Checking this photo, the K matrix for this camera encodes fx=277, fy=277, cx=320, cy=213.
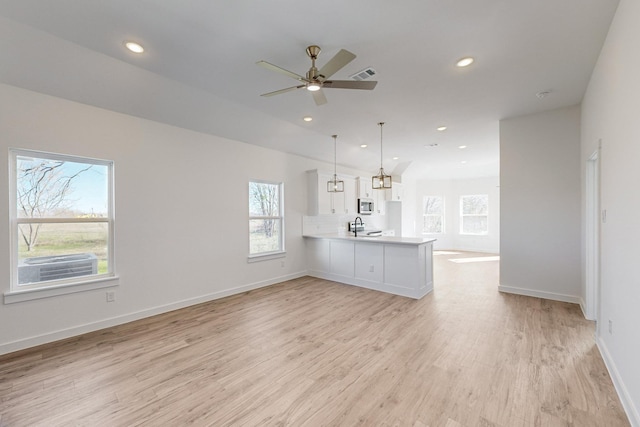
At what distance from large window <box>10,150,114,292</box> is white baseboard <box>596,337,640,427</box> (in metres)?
5.04

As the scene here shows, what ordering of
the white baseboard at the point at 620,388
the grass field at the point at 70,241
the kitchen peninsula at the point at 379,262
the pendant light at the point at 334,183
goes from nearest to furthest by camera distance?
1. the white baseboard at the point at 620,388
2. the grass field at the point at 70,241
3. the kitchen peninsula at the point at 379,262
4. the pendant light at the point at 334,183

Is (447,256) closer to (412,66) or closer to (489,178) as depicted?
(489,178)

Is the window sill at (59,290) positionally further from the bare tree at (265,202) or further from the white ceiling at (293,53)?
the bare tree at (265,202)

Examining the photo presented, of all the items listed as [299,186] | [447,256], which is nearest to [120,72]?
[299,186]

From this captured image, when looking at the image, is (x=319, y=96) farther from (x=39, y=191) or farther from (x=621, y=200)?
(x=39, y=191)

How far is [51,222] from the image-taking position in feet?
10.4

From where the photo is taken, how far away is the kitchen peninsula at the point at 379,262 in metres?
4.55

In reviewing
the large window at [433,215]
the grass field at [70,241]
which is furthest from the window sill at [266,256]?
the large window at [433,215]

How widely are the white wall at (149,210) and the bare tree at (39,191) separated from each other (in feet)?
0.59

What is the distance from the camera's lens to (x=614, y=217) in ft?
7.59

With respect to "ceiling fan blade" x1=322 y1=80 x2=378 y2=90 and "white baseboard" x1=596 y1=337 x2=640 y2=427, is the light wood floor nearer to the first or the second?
"white baseboard" x1=596 y1=337 x2=640 y2=427

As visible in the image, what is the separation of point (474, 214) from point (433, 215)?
1.37 meters

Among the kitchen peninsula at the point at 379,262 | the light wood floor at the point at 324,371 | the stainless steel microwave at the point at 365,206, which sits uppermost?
the stainless steel microwave at the point at 365,206

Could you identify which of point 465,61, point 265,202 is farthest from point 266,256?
point 465,61
